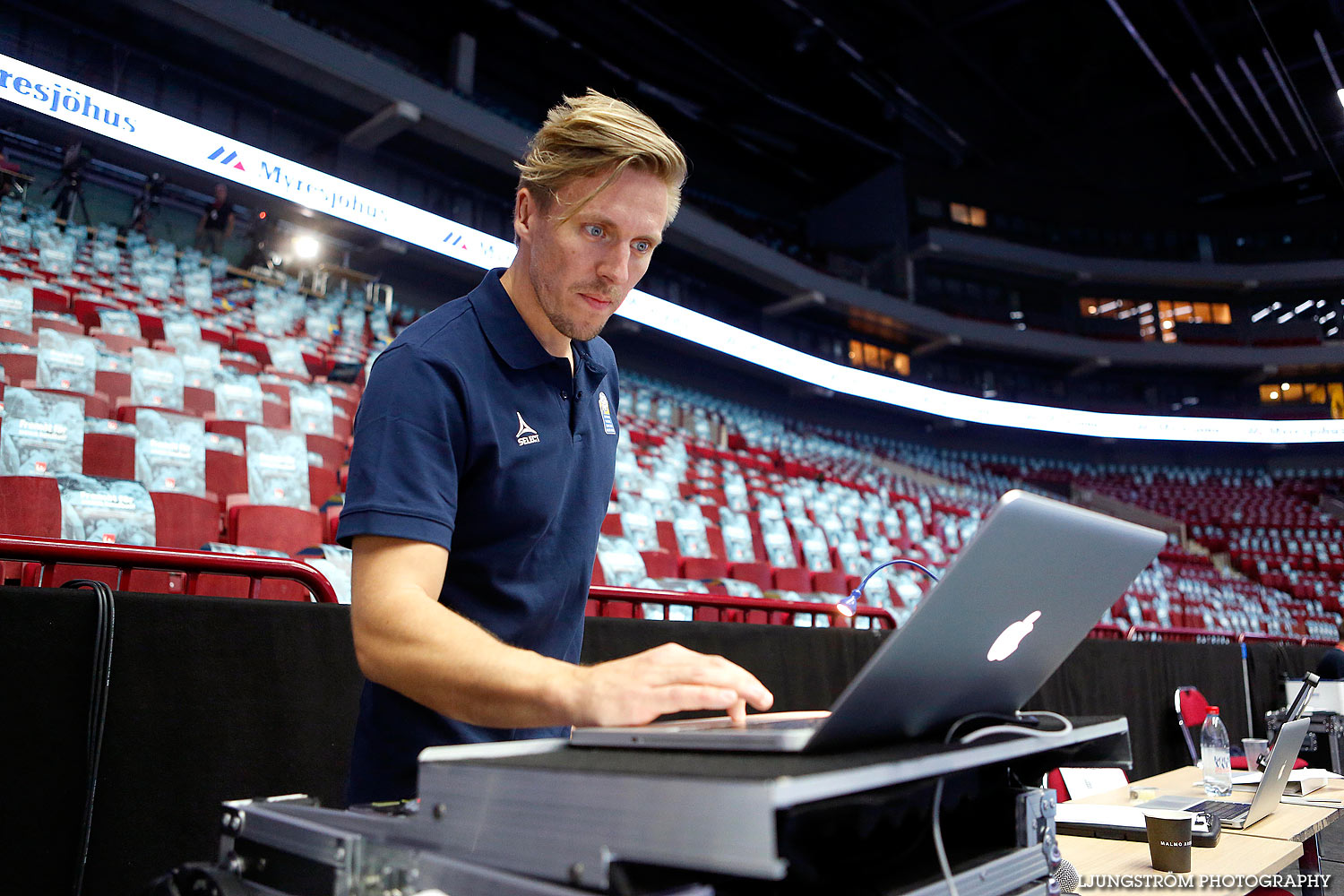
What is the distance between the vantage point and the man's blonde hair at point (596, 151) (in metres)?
0.75

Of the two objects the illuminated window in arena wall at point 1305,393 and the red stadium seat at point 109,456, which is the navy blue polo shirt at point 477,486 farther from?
the illuminated window in arena wall at point 1305,393

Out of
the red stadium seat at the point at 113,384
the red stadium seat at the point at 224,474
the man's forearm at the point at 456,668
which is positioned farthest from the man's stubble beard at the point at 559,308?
the red stadium seat at the point at 113,384

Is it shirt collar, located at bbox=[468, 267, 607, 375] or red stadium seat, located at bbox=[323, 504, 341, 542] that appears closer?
shirt collar, located at bbox=[468, 267, 607, 375]

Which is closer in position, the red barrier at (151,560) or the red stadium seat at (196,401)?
the red barrier at (151,560)

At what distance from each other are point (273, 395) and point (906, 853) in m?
4.60

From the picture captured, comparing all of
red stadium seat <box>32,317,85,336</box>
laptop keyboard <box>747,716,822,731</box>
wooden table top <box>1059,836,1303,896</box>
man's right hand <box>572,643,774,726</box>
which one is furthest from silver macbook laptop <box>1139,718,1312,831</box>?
red stadium seat <box>32,317,85,336</box>

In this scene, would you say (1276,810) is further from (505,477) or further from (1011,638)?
(505,477)

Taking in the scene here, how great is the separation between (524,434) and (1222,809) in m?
1.62

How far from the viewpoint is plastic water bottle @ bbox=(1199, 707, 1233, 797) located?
193 centimetres

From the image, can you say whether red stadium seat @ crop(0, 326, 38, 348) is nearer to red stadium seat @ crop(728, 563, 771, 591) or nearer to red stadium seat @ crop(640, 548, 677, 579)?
red stadium seat @ crop(640, 548, 677, 579)

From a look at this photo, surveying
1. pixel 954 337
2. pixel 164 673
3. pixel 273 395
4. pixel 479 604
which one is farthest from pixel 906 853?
pixel 954 337

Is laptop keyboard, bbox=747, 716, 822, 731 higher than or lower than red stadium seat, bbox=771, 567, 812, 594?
lower

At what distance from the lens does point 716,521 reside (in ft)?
20.2

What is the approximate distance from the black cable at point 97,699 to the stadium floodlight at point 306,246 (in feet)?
26.4
